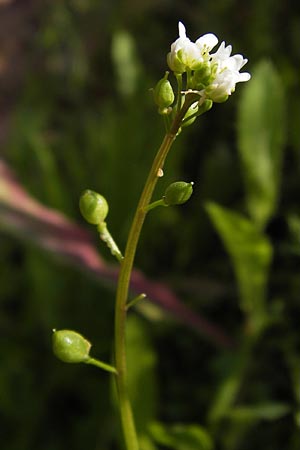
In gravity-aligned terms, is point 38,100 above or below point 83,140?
above

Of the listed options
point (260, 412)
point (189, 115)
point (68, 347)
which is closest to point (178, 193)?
point (189, 115)

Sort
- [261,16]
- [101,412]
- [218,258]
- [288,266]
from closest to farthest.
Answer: [101,412], [288,266], [218,258], [261,16]

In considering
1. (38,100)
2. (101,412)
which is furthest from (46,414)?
(38,100)

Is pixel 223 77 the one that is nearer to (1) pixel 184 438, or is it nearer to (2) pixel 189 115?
(2) pixel 189 115

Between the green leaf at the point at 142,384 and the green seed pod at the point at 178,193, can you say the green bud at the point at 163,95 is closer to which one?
the green seed pod at the point at 178,193

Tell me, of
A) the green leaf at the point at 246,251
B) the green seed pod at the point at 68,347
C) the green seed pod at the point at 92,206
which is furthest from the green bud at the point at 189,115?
the green leaf at the point at 246,251

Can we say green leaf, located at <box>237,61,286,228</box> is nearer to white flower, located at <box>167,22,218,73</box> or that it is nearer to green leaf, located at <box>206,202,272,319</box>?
green leaf, located at <box>206,202,272,319</box>

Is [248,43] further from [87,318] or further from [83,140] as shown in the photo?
[87,318]
